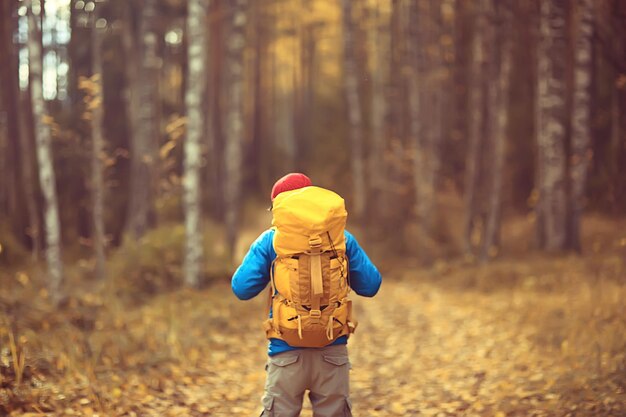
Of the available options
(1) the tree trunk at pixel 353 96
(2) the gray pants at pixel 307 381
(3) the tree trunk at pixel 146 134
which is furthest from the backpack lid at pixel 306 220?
(1) the tree trunk at pixel 353 96

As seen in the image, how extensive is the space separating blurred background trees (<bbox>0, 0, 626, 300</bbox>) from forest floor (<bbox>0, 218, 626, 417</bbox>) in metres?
1.62

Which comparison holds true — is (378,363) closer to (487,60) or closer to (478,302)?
(478,302)

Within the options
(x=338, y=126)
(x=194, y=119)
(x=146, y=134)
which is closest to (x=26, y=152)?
(x=146, y=134)

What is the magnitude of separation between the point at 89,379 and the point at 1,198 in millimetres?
11308

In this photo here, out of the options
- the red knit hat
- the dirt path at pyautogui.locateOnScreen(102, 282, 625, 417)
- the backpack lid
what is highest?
the red knit hat

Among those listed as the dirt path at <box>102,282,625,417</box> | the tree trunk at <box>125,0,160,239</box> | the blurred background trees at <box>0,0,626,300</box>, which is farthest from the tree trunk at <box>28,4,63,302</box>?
the tree trunk at <box>125,0,160,239</box>

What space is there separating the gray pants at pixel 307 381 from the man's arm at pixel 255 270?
0.47 meters

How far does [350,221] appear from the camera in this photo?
22422mm

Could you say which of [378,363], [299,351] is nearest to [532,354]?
[378,363]

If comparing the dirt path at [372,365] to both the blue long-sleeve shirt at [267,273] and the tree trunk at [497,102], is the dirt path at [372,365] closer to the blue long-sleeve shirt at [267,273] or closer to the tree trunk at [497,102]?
the blue long-sleeve shirt at [267,273]

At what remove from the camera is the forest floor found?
20.8 ft

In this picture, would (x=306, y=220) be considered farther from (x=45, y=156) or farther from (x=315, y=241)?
(x=45, y=156)

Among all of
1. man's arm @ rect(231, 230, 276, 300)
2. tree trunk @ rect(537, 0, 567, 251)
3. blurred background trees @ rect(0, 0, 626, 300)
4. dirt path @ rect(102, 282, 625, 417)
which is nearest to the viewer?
man's arm @ rect(231, 230, 276, 300)

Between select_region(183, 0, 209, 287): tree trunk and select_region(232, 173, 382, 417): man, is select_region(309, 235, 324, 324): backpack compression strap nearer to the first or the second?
select_region(232, 173, 382, 417): man
